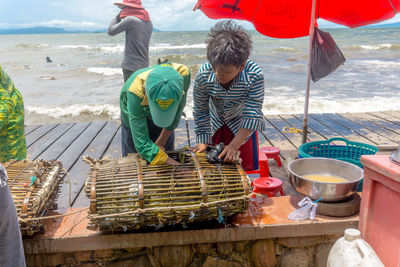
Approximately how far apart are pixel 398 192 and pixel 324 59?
6.40 ft

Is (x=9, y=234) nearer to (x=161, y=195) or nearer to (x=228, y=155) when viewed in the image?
(x=161, y=195)

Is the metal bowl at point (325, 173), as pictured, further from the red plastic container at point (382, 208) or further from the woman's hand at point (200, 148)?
the woman's hand at point (200, 148)

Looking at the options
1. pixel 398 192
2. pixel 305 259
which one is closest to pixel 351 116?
pixel 305 259

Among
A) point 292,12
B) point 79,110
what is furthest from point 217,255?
Answer: point 79,110

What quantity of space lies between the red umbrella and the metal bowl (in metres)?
0.82

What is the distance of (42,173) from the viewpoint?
210cm

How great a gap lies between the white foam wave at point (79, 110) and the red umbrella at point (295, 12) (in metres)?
4.44

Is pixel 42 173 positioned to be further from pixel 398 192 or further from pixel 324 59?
pixel 324 59

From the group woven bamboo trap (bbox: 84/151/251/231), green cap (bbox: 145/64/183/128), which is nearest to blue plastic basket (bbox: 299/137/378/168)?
woven bamboo trap (bbox: 84/151/251/231)

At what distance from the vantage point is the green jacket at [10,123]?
2.29 metres

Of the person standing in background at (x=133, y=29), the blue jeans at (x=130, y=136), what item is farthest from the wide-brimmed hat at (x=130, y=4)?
the blue jeans at (x=130, y=136)

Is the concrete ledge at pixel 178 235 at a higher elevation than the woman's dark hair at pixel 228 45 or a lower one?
lower

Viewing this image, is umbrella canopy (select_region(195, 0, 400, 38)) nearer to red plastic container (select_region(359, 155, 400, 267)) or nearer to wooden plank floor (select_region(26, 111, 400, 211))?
wooden plank floor (select_region(26, 111, 400, 211))

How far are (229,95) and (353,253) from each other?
125cm
